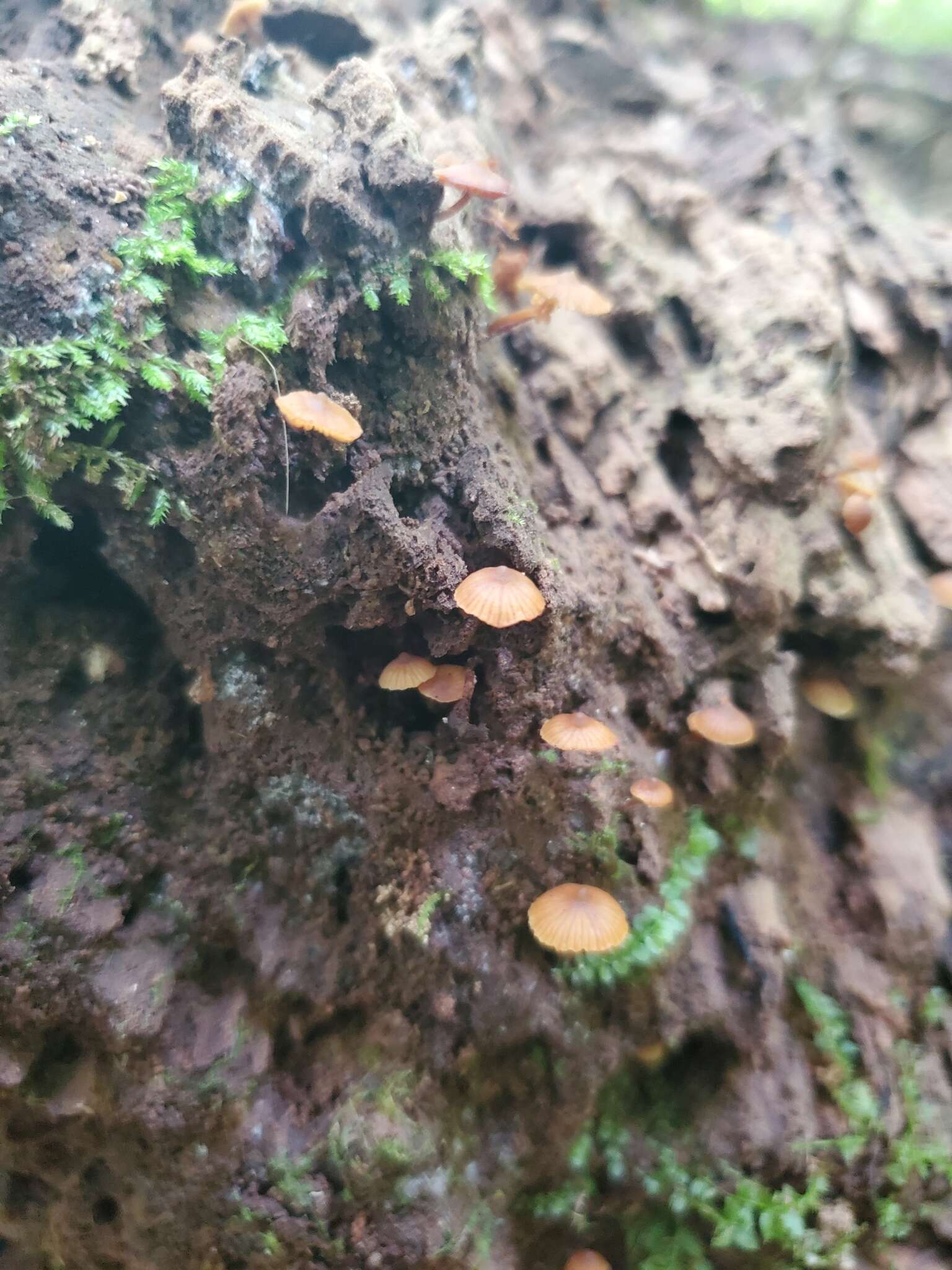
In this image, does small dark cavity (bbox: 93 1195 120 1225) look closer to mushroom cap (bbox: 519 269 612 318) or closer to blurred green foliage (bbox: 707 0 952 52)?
mushroom cap (bbox: 519 269 612 318)

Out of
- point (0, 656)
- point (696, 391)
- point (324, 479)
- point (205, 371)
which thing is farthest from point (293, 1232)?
point (696, 391)

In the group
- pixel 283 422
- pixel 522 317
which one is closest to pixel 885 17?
pixel 522 317

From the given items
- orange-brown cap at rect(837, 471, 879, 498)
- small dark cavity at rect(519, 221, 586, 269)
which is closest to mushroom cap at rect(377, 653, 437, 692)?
orange-brown cap at rect(837, 471, 879, 498)

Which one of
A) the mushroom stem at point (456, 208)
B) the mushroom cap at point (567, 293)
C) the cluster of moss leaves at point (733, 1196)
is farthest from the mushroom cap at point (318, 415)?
the cluster of moss leaves at point (733, 1196)

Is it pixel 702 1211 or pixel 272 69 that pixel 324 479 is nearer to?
pixel 272 69

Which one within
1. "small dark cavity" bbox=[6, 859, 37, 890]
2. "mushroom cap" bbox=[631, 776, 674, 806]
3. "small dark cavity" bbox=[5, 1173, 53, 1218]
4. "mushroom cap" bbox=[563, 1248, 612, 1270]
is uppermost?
"mushroom cap" bbox=[631, 776, 674, 806]
